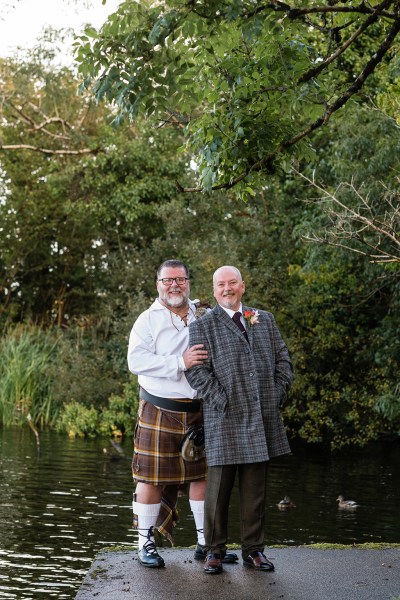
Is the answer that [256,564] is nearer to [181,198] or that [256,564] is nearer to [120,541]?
[120,541]

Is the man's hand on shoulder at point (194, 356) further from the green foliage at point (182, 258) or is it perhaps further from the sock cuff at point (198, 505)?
the green foliage at point (182, 258)

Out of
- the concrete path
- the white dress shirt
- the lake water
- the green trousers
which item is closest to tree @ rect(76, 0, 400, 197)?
the white dress shirt

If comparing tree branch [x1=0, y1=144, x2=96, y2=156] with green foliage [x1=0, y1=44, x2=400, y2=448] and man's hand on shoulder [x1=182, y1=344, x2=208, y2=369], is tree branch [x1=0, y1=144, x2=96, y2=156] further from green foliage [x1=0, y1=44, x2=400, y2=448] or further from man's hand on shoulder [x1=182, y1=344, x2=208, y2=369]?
man's hand on shoulder [x1=182, y1=344, x2=208, y2=369]

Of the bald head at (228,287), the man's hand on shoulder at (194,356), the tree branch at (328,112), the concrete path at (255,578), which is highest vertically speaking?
the tree branch at (328,112)

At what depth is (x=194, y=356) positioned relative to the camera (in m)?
6.48

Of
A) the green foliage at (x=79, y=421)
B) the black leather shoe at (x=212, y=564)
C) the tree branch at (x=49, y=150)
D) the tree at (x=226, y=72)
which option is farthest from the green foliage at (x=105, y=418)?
the black leather shoe at (x=212, y=564)

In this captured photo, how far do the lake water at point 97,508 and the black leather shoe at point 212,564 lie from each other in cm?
185

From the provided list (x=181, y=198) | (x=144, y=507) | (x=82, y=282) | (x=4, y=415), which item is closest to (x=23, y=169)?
(x=82, y=282)

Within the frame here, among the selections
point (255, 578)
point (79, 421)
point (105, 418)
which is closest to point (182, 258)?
point (105, 418)

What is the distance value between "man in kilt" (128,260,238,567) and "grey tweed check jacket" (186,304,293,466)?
24cm

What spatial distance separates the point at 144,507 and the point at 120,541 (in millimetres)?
3715

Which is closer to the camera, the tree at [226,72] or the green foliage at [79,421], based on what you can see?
the tree at [226,72]

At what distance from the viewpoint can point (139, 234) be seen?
1136 inches

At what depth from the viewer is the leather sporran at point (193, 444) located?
6703mm
